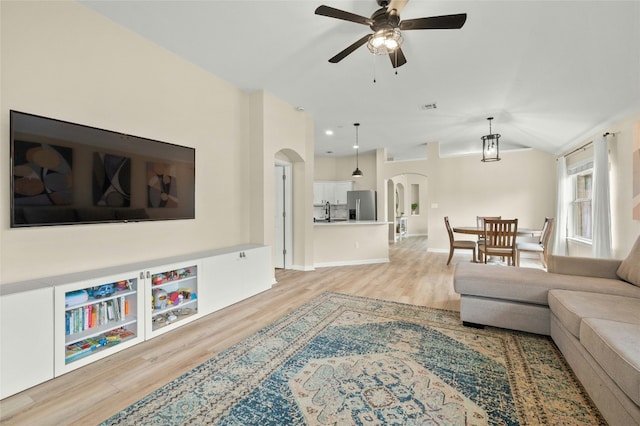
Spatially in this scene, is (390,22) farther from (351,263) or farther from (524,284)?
(351,263)

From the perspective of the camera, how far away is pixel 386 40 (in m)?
2.25

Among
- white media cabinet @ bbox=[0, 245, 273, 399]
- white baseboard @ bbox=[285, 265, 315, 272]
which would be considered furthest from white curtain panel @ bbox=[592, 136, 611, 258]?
white media cabinet @ bbox=[0, 245, 273, 399]

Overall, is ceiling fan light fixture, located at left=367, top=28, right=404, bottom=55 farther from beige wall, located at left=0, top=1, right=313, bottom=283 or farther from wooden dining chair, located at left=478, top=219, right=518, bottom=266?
wooden dining chair, located at left=478, top=219, right=518, bottom=266

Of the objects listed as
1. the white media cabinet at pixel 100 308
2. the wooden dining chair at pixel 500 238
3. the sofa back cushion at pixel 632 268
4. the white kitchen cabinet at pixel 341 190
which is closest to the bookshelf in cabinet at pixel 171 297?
the white media cabinet at pixel 100 308

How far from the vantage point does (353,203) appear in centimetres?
832

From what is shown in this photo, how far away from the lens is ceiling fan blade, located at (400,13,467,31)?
204cm

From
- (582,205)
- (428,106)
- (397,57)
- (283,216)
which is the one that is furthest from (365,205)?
(397,57)

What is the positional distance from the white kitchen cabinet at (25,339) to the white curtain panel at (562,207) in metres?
7.76

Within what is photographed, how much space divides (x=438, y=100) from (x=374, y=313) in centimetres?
339

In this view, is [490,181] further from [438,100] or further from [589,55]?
[589,55]

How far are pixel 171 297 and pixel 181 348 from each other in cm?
66

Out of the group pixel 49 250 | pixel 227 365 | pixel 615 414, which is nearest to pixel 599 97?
pixel 615 414

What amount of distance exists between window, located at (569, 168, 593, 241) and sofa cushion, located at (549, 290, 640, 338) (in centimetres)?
386

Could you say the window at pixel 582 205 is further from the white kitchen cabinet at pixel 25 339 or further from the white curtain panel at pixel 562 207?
the white kitchen cabinet at pixel 25 339
